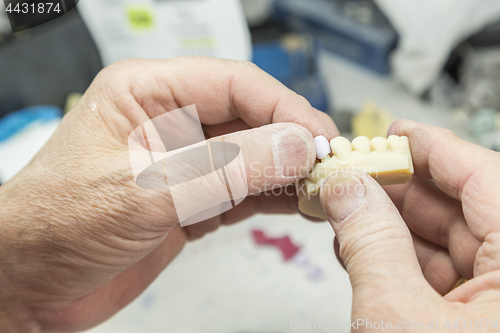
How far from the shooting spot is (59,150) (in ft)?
2.64

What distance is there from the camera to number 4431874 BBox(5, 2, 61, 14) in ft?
5.42

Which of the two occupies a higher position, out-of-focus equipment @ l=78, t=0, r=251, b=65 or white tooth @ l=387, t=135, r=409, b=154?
out-of-focus equipment @ l=78, t=0, r=251, b=65

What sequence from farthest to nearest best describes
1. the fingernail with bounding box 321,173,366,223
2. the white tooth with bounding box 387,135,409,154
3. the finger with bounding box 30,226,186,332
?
1. the finger with bounding box 30,226,186,332
2. the white tooth with bounding box 387,135,409,154
3. the fingernail with bounding box 321,173,366,223

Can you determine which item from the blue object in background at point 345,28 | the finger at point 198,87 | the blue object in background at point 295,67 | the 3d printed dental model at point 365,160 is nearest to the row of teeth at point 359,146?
the 3d printed dental model at point 365,160

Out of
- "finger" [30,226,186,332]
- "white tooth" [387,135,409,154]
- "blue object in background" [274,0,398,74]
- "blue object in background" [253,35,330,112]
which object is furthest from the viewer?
"blue object in background" [274,0,398,74]

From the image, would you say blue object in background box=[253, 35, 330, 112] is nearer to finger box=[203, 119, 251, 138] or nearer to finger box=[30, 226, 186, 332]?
finger box=[203, 119, 251, 138]

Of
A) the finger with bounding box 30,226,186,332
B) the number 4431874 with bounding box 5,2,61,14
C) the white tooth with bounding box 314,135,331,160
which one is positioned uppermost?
the number 4431874 with bounding box 5,2,61,14

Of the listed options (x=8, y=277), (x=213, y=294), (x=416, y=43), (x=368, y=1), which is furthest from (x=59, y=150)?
(x=368, y=1)

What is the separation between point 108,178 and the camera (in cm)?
73

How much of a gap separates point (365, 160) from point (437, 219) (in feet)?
0.89

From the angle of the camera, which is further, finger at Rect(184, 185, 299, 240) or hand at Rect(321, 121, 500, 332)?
finger at Rect(184, 185, 299, 240)

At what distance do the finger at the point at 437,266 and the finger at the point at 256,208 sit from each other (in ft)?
1.14

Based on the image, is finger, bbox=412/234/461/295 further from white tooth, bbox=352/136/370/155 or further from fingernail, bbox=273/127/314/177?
fingernail, bbox=273/127/314/177

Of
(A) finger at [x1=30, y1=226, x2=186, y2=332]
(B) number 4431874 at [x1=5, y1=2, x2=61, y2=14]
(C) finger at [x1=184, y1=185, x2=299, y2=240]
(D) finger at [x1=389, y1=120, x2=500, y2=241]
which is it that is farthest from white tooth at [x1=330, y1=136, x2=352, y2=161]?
(B) number 4431874 at [x1=5, y1=2, x2=61, y2=14]
